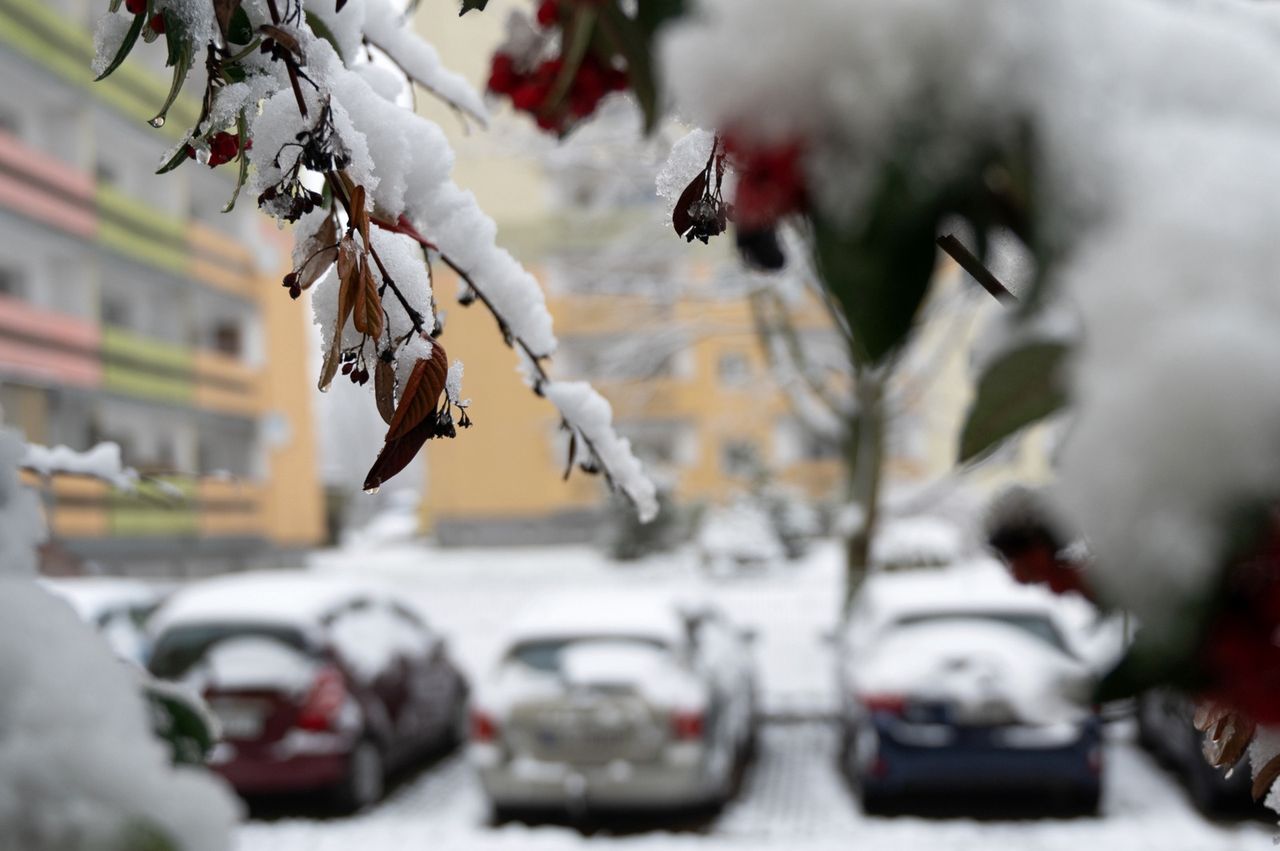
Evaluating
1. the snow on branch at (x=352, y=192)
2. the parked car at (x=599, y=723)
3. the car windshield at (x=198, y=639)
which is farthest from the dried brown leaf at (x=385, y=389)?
the car windshield at (x=198, y=639)

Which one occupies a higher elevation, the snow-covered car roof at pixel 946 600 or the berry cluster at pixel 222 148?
the berry cluster at pixel 222 148

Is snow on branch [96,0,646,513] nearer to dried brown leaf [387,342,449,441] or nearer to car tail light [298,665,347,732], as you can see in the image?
dried brown leaf [387,342,449,441]

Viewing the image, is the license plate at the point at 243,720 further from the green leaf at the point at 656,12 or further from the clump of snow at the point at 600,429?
the green leaf at the point at 656,12

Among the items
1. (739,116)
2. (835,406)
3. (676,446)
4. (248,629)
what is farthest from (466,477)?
(739,116)

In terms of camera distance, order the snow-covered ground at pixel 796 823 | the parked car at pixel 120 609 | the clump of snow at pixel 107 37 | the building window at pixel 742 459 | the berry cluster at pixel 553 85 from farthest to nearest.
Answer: the building window at pixel 742 459
the parked car at pixel 120 609
the snow-covered ground at pixel 796 823
the clump of snow at pixel 107 37
the berry cluster at pixel 553 85

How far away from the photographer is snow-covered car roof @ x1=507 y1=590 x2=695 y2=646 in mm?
6488

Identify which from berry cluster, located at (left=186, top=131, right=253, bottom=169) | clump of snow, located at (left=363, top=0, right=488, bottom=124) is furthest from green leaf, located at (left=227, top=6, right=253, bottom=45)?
clump of snow, located at (left=363, top=0, right=488, bottom=124)

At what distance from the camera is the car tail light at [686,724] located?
602cm

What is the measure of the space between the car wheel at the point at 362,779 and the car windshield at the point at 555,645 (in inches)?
44.2

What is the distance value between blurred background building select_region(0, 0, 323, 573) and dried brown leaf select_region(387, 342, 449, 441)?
14256mm

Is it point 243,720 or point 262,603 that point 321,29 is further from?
point 262,603

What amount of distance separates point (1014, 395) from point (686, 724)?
579 centimetres

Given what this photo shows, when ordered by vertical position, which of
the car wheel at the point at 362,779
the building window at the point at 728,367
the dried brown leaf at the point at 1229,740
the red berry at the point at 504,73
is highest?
the building window at the point at 728,367

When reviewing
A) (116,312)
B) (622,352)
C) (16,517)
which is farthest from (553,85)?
(116,312)
